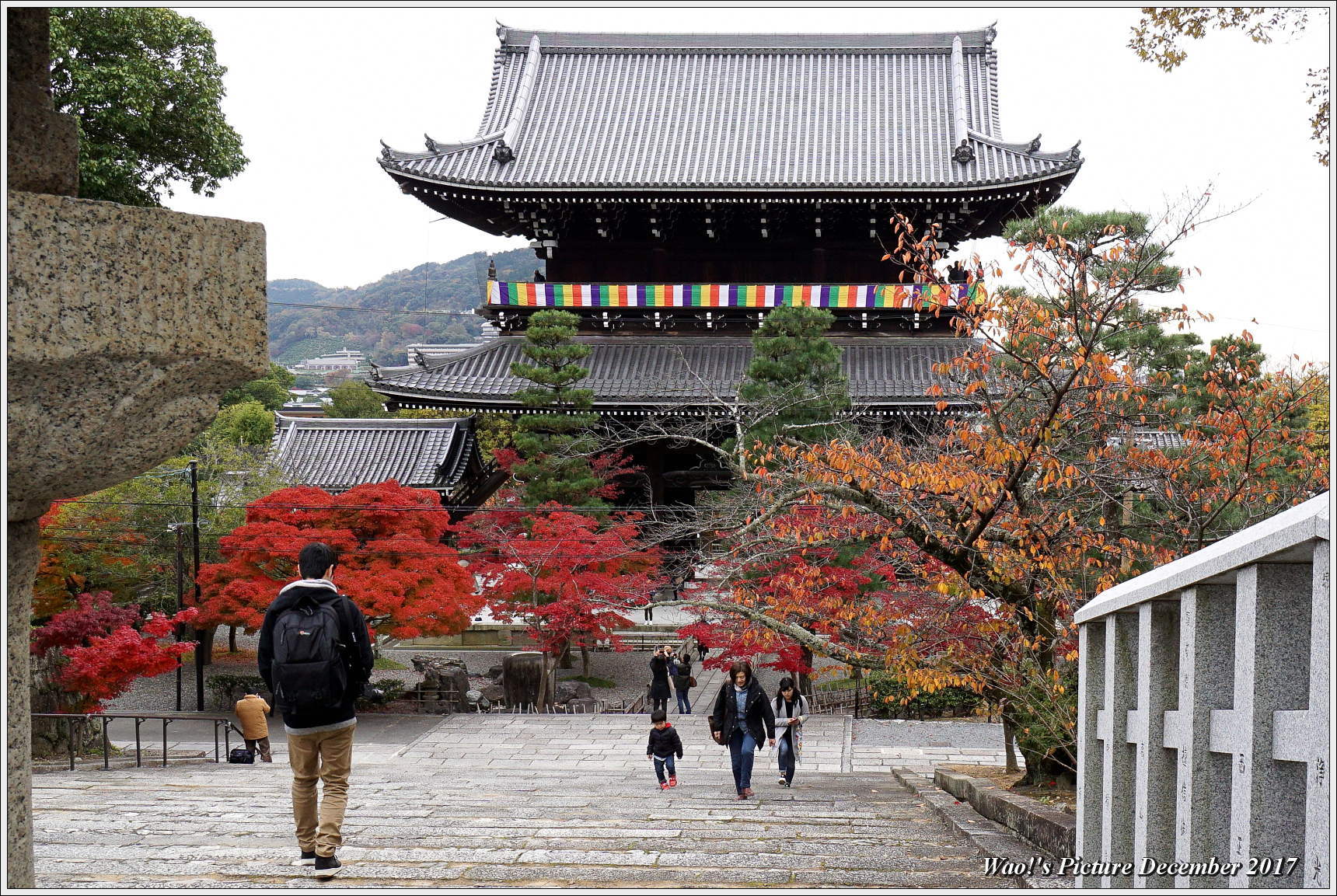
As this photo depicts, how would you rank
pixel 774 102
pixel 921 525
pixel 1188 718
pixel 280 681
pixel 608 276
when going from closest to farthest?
pixel 1188 718
pixel 280 681
pixel 921 525
pixel 608 276
pixel 774 102

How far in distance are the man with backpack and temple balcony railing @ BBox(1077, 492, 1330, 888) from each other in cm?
269

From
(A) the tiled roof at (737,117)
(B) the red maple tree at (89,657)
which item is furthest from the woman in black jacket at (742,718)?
(A) the tiled roof at (737,117)

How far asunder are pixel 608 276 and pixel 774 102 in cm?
636

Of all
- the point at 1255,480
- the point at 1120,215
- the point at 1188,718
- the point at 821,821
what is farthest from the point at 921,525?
the point at 1120,215

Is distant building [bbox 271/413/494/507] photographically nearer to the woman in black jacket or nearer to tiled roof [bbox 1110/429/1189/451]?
tiled roof [bbox 1110/429/1189/451]

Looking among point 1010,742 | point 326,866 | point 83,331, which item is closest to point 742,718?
point 1010,742

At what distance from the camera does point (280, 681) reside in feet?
12.9

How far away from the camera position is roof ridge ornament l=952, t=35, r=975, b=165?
70.8 feet

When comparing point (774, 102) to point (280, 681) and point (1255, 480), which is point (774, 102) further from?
point (280, 681)

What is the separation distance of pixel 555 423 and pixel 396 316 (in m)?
79.3

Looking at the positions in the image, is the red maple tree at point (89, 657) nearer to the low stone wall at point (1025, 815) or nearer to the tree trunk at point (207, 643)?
A: the tree trunk at point (207, 643)

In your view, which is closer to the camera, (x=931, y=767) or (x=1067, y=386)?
(x=1067, y=386)

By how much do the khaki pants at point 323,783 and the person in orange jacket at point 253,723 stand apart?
29.1 ft

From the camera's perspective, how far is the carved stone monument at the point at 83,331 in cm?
205
